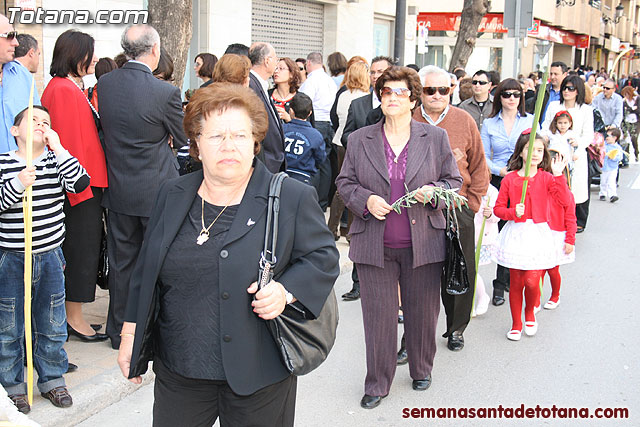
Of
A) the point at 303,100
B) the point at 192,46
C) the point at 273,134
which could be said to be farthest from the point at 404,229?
the point at 192,46

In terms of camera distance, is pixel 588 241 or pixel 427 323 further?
pixel 588 241

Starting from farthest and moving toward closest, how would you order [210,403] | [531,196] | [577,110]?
1. [577,110]
2. [531,196]
3. [210,403]

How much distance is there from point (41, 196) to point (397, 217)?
6.94 feet

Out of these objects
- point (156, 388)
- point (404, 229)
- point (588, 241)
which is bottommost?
point (588, 241)

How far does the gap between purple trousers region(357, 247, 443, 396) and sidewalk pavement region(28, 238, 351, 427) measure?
1.53 meters

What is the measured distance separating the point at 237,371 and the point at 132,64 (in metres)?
3.10

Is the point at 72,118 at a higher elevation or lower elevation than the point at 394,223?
higher

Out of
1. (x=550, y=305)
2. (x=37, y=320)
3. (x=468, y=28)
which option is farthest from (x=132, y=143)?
(x=468, y=28)

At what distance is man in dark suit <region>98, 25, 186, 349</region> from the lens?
5.18m

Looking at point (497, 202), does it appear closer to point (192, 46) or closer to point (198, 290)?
point (198, 290)

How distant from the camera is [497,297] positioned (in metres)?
7.34

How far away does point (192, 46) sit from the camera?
13758 mm

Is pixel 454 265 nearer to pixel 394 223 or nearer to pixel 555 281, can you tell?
pixel 394 223

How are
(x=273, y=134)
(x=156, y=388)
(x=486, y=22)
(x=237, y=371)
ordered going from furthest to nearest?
(x=486, y=22) → (x=273, y=134) → (x=156, y=388) → (x=237, y=371)
